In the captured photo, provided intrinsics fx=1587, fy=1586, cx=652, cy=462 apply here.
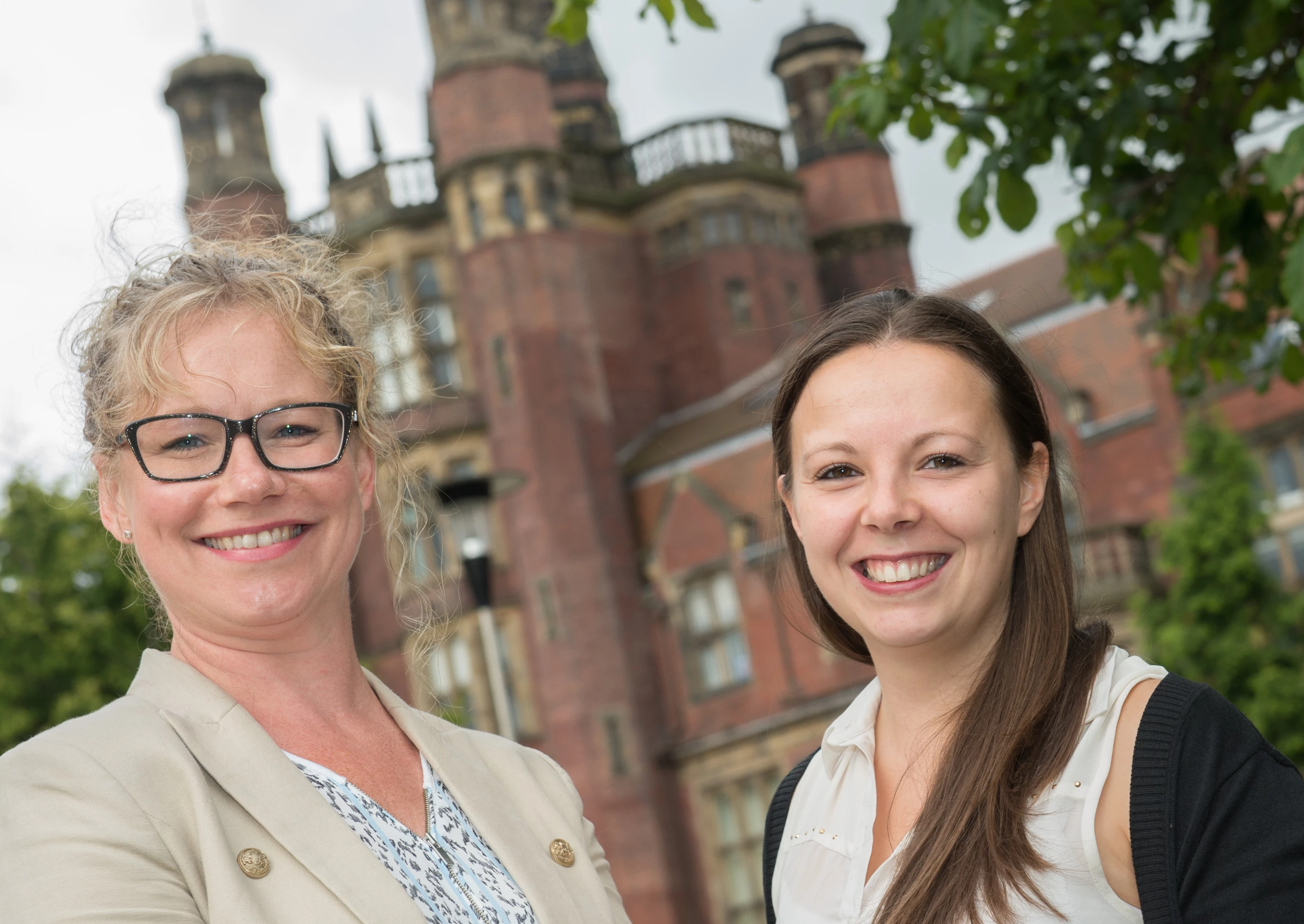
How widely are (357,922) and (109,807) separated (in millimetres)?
400

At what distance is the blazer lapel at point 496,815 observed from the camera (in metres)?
2.72

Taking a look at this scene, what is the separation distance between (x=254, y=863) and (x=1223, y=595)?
17.7m

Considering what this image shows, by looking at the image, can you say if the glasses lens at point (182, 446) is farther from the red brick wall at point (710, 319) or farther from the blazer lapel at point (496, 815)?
the red brick wall at point (710, 319)

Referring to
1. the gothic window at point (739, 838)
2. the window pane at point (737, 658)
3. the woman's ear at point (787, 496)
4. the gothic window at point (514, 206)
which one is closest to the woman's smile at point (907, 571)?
the woman's ear at point (787, 496)

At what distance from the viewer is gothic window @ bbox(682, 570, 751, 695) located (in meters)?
24.2

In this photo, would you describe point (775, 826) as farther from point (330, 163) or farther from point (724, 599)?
point (330, 163)

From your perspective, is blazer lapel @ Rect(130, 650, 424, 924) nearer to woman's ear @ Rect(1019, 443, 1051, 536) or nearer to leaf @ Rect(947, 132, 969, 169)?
woman's ear @ Rect(1019, 443, 1051, 536)

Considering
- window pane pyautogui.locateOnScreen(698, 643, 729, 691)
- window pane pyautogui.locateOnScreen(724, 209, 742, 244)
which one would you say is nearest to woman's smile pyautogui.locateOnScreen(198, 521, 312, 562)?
window pane pyautogui.locateOnScreen(698, 643, 729, 691)

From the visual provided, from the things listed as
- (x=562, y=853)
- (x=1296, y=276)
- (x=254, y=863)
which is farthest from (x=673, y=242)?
(x=254, y=863)

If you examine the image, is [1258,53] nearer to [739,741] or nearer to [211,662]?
[211,662]

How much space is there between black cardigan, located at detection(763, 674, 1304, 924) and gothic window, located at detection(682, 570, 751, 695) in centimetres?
2191

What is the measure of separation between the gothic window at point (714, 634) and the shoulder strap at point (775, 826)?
21075mm

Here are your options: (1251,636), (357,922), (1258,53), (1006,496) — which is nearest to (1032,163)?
(1258,53)

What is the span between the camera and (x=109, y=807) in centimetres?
224
